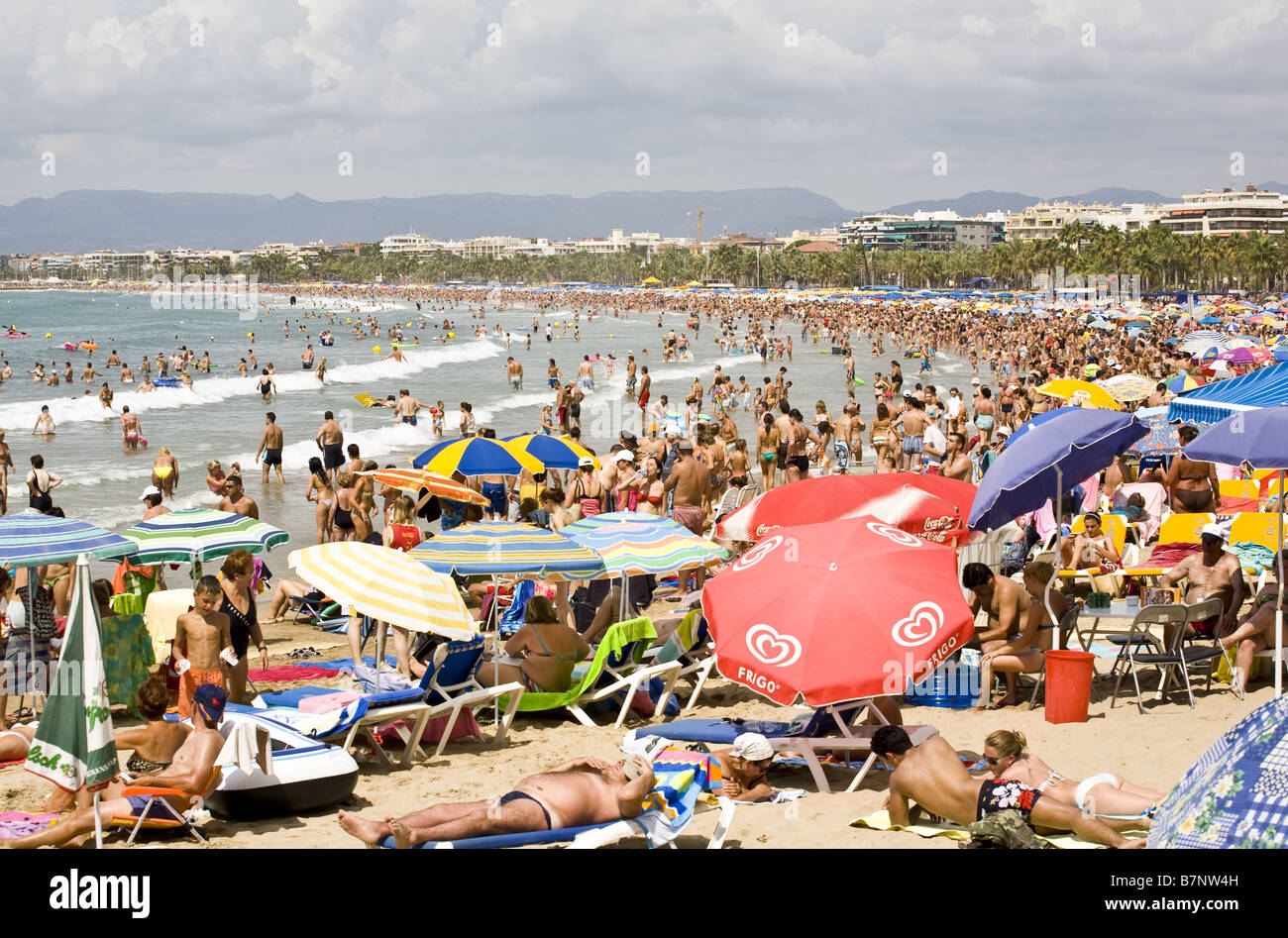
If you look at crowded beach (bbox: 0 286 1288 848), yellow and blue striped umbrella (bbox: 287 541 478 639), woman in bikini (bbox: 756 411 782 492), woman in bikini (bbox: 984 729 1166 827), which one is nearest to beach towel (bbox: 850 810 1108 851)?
crowded beach (bbox: 0 286 1288 848)

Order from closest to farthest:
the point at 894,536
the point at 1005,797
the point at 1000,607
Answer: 1. the point at 1005,797
2. the point at 894,536
3. the point at 1000,607

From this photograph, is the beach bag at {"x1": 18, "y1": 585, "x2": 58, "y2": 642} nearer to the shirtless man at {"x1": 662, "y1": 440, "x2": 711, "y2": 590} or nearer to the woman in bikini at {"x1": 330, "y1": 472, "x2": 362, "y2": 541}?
the woman in bikini at {"x1": 330, "y1": 472, "x2": 362, "y2": 541}

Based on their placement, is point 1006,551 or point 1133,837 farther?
point 1006,551

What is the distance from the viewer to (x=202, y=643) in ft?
20.7

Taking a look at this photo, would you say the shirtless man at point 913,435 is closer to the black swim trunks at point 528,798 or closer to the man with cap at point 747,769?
the man with cap at point 747,769

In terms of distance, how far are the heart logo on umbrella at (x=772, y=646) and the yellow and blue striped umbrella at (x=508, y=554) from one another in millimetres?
1830

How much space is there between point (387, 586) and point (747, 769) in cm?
207

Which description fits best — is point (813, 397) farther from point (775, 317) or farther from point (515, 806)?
point (775, 317)

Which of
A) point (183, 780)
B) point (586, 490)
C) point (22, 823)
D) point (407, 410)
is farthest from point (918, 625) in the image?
point (407, 410)

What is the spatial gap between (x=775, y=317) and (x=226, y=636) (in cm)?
7184

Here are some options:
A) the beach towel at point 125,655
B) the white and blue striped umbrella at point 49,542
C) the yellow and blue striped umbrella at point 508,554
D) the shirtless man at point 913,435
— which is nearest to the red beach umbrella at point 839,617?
the yellow and blue striped umbrella at point 508,554

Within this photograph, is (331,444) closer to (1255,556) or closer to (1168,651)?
(1255,556)
